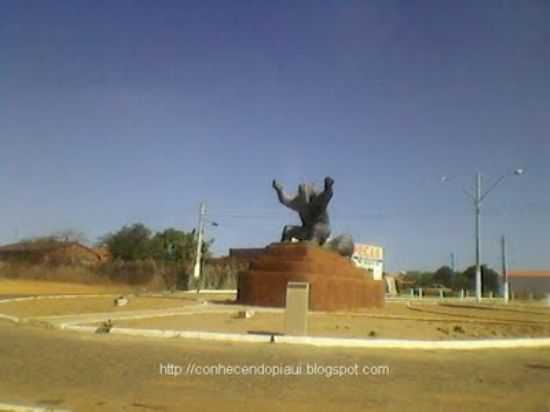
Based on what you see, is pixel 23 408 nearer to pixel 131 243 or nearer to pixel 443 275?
pixel 131 243

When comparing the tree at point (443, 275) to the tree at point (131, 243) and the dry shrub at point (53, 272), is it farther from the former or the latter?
the dry shrub at point (53, 272)

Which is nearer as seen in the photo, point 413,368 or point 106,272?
point 413,368

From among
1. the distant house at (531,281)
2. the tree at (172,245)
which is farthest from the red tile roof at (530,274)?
the tree at (172,245)

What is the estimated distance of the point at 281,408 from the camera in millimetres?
6535

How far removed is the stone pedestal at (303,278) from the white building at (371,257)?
1077 inches

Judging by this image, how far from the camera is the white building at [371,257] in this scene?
51.5 metres

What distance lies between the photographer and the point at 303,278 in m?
21.5

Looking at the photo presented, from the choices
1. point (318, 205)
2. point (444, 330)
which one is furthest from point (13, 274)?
point (444, 330)

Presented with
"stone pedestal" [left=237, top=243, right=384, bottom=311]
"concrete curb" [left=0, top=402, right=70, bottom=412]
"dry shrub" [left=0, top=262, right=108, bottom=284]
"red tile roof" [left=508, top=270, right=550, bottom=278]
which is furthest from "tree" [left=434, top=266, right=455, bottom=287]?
"concrete curb" [left=0, top=402, right=70, bottom=412]

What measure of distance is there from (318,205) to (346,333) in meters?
11.7

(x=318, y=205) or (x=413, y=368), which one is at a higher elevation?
(x=318, y=205)

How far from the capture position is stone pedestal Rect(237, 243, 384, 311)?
21.7 meters

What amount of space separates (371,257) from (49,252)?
32.5 meters

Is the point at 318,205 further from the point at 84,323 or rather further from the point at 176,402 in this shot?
the point at 176,402
